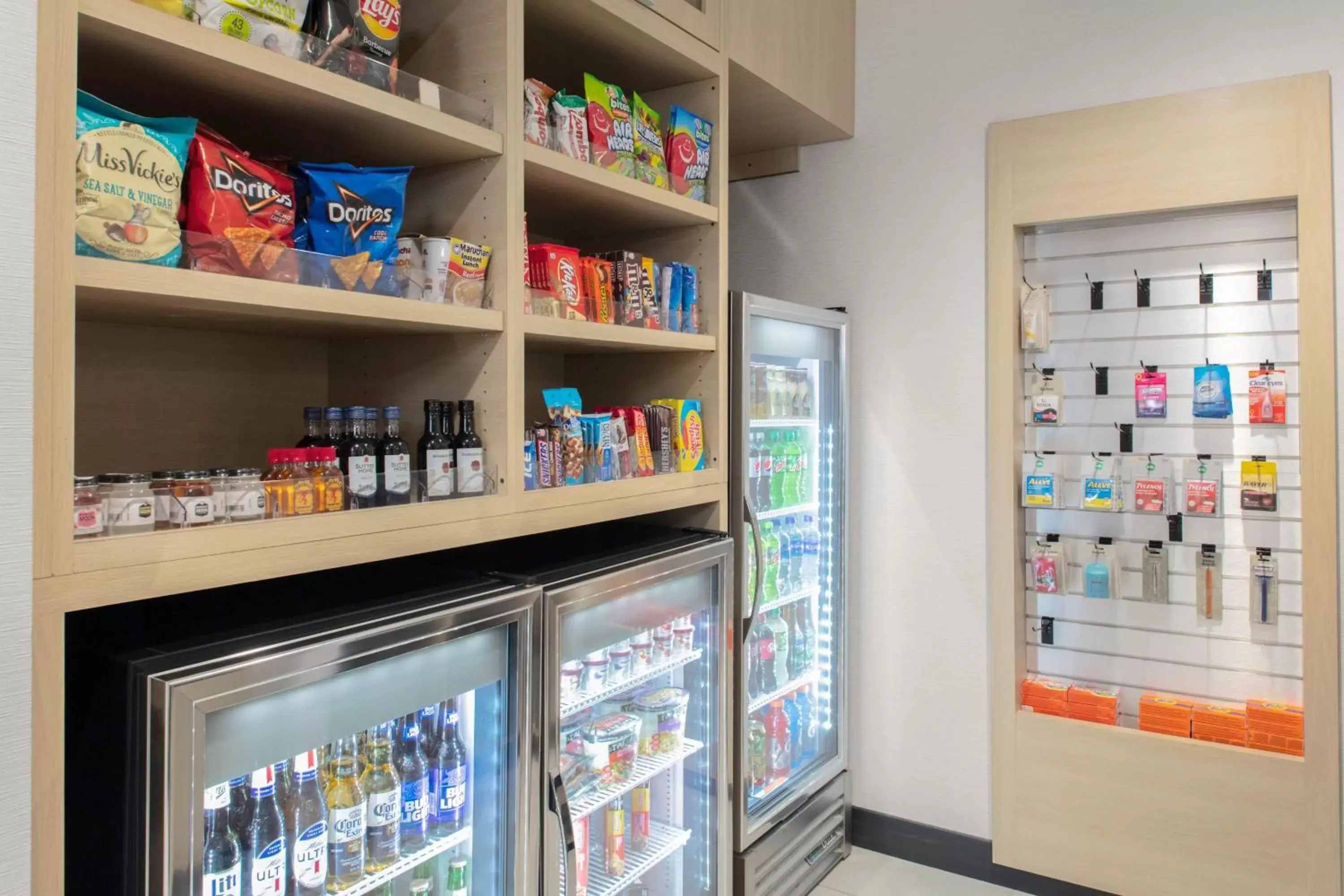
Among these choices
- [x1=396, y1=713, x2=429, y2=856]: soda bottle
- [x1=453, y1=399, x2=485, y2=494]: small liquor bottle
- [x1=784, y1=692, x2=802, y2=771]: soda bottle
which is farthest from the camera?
[x1=784, y1=692, x2=802, y2=771]: soda bottle

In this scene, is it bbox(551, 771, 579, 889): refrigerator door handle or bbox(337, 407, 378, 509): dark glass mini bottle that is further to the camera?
bbox(551, 771, 579, 889): refrigerator door handle

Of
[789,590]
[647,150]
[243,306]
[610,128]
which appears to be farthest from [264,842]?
[789,590]

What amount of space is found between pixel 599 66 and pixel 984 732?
2649mm

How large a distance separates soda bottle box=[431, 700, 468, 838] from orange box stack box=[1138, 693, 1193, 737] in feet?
7.65

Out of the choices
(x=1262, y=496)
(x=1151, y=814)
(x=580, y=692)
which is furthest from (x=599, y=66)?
(x=1151, y=814)

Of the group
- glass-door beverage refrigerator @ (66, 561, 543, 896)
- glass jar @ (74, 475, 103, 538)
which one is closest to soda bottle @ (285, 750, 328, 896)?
glass-door beverage refrigerator @ (66, 561, 543, 896)

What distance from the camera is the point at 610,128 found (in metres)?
2.33

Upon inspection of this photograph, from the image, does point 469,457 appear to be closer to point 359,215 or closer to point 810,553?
point 359,215

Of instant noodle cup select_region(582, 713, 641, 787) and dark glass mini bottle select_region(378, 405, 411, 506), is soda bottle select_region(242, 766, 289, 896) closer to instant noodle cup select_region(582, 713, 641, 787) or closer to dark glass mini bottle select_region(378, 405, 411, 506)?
dark glass mini bottle select_region(378, 405, 411, 506)

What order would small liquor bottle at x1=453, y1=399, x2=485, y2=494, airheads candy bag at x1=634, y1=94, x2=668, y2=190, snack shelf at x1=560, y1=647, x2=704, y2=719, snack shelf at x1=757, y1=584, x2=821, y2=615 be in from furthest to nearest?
snack shelf at x1=757, y1=584, x2=821, y2=615 → airheads candy bag at x1=634, y1=94, x2=668, y2=190 → snack shelf at x1=560, y1=647, x2=704, y2=719 → small liquor bottle at x1=453, y1=399, x2=485, y2=494

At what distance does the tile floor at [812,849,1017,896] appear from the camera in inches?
125

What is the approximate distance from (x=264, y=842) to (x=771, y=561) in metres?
2.02

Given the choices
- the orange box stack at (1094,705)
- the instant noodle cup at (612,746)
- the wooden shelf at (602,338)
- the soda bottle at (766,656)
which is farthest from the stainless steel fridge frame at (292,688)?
the orange box stack at (1094,705)

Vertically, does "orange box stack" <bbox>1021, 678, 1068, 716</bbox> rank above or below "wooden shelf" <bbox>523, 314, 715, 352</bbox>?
below
